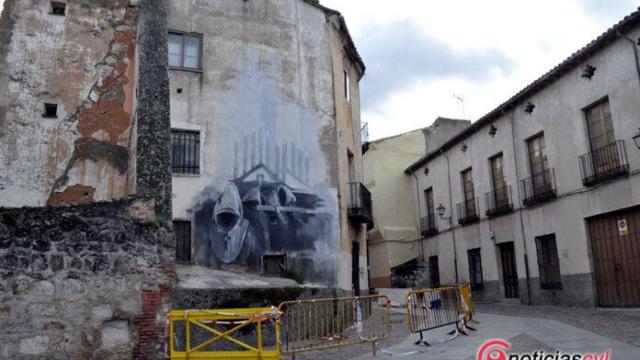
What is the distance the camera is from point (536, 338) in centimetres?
973

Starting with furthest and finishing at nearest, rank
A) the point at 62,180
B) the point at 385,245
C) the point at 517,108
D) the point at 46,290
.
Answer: the point at 385,245 < the point at 517,108 < the point at 62,180 < the point at 46,290

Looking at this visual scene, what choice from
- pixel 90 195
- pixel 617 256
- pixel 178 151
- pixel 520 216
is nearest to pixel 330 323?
pixel 178 151

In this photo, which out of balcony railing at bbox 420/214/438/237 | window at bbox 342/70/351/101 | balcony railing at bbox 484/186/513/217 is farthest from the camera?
balcony railing at bbox 420/214/438/237

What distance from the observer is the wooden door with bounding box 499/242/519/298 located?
Answer: 63.9 feet

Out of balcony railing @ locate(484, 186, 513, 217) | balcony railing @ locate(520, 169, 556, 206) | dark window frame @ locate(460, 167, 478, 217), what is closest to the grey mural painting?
balcony railing @ locate(520, 169, 556, 206)

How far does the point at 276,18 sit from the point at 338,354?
9964mm

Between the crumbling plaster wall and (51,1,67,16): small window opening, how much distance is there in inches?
4.1

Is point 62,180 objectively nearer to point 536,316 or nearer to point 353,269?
point 353,269

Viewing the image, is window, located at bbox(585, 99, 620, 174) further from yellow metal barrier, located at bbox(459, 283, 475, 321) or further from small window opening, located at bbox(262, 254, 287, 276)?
small window opening, located at bbox(262, 254, 287, 276)

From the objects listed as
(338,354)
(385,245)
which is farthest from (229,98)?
(385,245)

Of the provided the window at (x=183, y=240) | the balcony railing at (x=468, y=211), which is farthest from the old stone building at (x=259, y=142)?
the balcony railing at (x=468, y=211)

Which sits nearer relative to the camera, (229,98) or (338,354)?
(338,354)

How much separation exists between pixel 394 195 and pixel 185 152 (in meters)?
15.6

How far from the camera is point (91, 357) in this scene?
24.4 feet
